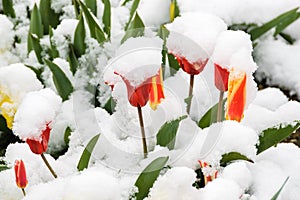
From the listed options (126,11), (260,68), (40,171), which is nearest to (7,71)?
(40,171)

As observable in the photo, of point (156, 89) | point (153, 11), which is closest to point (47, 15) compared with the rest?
point (153, 11)

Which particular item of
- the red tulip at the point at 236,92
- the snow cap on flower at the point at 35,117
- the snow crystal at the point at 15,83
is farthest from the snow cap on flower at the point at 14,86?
the red tulip at the point at 236,92

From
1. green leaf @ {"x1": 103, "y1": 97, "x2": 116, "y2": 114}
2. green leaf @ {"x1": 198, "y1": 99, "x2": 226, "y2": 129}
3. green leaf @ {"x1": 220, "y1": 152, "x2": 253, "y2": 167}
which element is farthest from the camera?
green leaf @ {"x1": 103, "y1": 97, "x2": 116, "y2": 114}

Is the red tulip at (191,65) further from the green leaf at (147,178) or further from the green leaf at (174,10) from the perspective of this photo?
the green leaf at (174,10)

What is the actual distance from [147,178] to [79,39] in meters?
0.74

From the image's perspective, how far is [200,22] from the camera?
1098 mm

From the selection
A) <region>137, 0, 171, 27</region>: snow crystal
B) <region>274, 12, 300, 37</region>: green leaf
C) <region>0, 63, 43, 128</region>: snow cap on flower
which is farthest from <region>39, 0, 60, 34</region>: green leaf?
<region>274, 12, 300, 37</region>: green leaf

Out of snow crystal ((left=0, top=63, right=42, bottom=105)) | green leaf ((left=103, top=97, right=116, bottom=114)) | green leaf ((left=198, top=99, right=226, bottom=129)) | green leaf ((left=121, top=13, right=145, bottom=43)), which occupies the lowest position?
green leaf ((left=103, top=97, right=116, bottom=114))

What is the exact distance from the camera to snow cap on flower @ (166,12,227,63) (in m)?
1.04

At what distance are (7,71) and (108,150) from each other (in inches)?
12.0

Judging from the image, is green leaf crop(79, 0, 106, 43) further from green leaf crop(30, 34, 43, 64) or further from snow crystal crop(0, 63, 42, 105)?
snow crystal crop(0, 63, 42, 105)

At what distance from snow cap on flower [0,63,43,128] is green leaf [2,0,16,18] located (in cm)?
71

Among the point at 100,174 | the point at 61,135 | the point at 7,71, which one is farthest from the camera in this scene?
the point at 61,135

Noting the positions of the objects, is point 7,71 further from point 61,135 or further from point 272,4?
point 272,4
